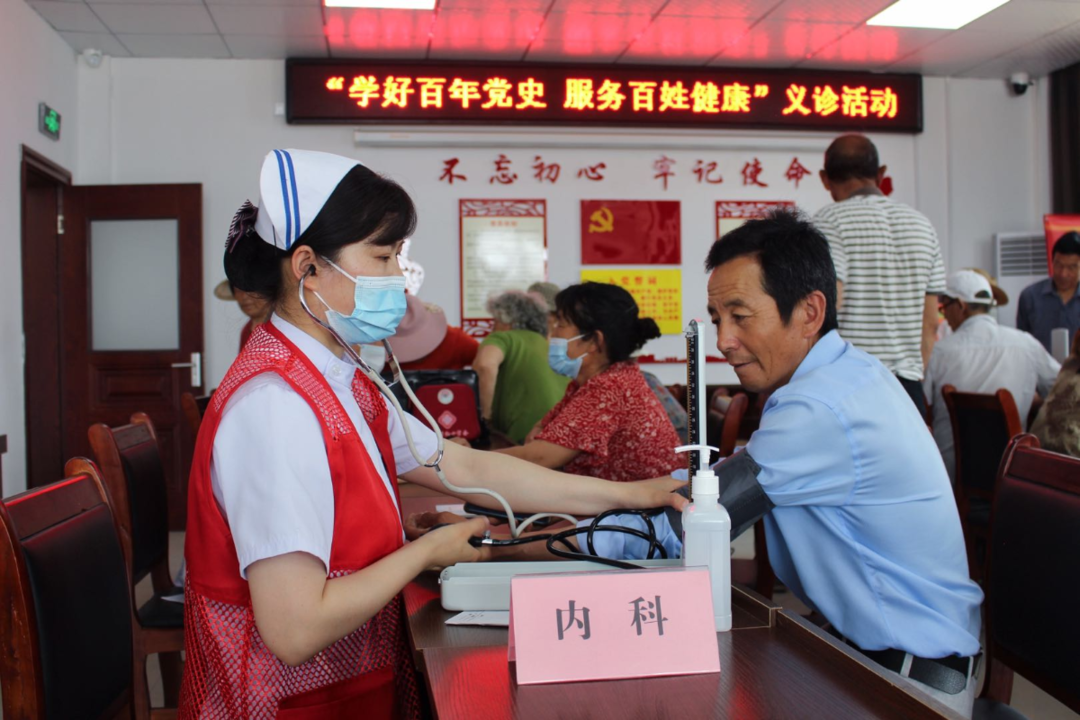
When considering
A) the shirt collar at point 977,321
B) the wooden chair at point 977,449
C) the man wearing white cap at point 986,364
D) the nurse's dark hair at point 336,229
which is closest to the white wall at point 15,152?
the nurse's dark hair at point 336,229

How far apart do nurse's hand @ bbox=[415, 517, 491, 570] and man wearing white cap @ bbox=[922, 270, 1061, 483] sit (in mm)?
2910

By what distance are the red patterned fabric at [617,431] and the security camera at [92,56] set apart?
396 centimetres

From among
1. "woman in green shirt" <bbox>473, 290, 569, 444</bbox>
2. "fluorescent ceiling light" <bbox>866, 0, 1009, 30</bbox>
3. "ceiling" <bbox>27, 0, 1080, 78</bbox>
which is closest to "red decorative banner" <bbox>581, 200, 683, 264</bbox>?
"ceiling" <bbox>27, 0, 1080, 78</bbox>

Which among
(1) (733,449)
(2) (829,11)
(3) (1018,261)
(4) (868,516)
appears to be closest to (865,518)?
(4) (868,516)

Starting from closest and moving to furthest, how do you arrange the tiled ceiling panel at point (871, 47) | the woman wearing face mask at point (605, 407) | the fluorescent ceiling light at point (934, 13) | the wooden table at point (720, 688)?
the wooden table at point (720, 688) → the woman wearing face mask at point (605, 407) → the fluorescent ceiling light at point (934, 13) → the tiled ceiling panel at point (871, 47)

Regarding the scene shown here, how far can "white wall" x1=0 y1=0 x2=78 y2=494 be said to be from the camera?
4.02m

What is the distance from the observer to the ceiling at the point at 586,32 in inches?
175

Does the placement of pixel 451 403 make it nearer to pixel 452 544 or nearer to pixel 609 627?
pixel 452 544

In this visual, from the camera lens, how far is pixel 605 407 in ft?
7.67

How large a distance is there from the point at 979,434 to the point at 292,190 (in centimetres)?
267

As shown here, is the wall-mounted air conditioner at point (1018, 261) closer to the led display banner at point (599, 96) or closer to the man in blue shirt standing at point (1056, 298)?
the man in blue shirt standing at point (1056, 298)

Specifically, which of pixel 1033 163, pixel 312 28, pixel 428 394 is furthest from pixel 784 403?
pixel 1033 163

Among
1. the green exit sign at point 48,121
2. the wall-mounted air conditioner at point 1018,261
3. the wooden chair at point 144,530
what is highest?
the green exit sign at point 48,121

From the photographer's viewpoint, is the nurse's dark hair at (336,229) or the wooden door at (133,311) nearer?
the nurse's dark hair at (336,229)
